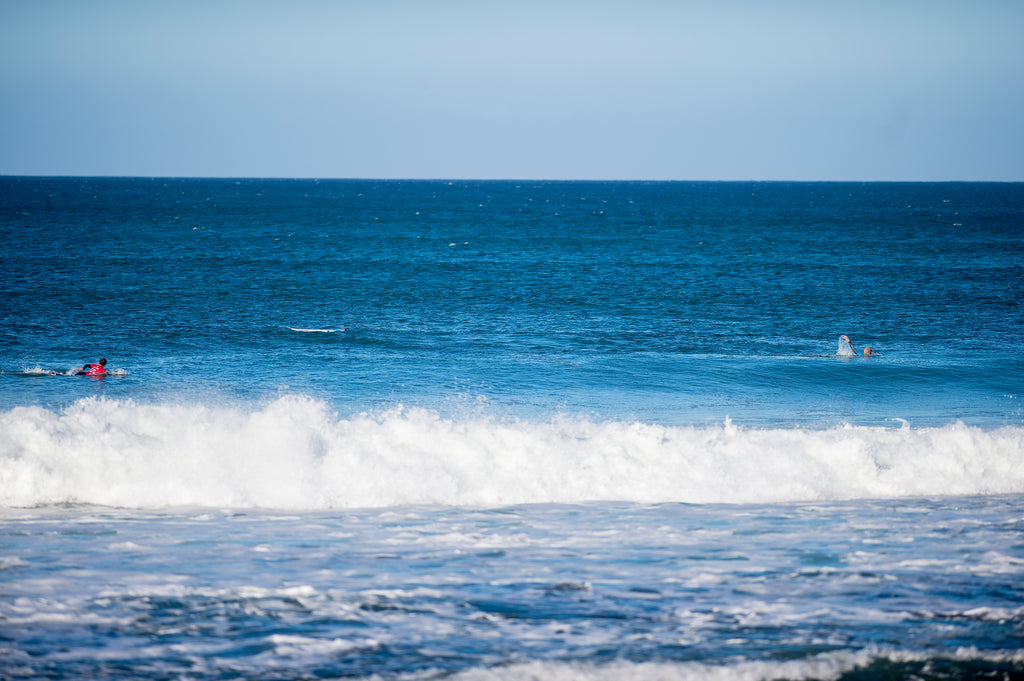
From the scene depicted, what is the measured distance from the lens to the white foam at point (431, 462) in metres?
13.5

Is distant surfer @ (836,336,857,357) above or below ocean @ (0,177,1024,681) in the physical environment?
above

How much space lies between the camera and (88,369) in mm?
23406

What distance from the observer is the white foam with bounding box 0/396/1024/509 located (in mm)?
13531

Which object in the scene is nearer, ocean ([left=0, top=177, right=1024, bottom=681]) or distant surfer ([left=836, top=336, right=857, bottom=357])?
ocean ([left=0, top=177, right=1024, bottom=681])

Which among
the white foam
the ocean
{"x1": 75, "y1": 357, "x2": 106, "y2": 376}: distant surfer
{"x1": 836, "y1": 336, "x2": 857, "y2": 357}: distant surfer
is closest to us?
the ocean

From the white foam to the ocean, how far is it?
6 centimetres

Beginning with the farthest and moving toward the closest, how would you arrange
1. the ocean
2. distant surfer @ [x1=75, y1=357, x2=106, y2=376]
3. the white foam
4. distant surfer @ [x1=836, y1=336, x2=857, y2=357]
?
distant surfer @ [x1=836, y1=336, x2=857, y2=357] → distant surfer @ [x1=75, y1=357, x2=106, y2=376] → the white foam → the ocean

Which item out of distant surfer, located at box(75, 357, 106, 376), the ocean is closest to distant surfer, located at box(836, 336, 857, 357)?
the ocean

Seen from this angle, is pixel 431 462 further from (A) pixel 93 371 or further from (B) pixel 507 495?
(A) pixel 93 371

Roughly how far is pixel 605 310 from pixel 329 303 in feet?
40.4

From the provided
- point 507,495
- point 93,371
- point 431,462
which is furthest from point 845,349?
point 93,371

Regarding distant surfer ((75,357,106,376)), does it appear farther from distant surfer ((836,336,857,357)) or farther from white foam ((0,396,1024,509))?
distant surfer ((836,336,857,357))

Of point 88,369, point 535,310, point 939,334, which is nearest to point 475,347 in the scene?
point 535,310

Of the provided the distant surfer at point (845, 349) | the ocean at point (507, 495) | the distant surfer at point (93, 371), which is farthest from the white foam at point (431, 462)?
the distant surfer at point (845, 349)
